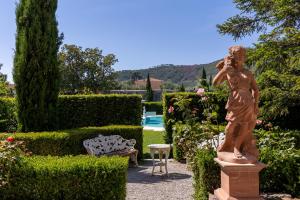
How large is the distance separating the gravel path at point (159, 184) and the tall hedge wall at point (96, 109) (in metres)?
2.65

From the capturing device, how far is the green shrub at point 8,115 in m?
11.7

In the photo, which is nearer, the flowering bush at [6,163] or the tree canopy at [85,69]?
the flowering bush at [6,163]

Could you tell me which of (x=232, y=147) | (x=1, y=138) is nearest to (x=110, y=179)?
(x=232, y=147)

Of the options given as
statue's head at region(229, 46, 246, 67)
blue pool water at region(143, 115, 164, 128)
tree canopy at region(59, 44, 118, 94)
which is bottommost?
blue pool water at region(143, 115, 164, 128)

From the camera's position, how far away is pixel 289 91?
8.38m

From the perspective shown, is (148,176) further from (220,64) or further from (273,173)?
(220,64)

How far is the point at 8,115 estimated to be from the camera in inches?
469

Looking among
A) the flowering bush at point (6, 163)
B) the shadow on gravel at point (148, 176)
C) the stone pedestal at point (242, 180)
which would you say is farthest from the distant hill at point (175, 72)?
the stone pedestal at point (242, 180)

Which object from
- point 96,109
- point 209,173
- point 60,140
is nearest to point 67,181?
point 209,173

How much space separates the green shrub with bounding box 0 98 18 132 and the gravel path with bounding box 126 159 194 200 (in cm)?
490

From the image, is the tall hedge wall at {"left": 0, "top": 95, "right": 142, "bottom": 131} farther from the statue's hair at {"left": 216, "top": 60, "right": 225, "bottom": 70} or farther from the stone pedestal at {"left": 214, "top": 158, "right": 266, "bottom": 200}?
the stone pedestal at {"left": 214, "top": 158, "right": 266, "bottom": 200}

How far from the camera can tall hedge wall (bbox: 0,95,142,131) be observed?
12.1 meters

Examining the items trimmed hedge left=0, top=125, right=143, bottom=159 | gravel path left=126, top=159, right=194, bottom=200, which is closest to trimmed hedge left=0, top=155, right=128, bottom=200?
gravel path left=126, top=159, right=194, bottom=200

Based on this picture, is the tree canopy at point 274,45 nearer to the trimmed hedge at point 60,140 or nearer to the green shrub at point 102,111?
the green shrub at point 102,111
